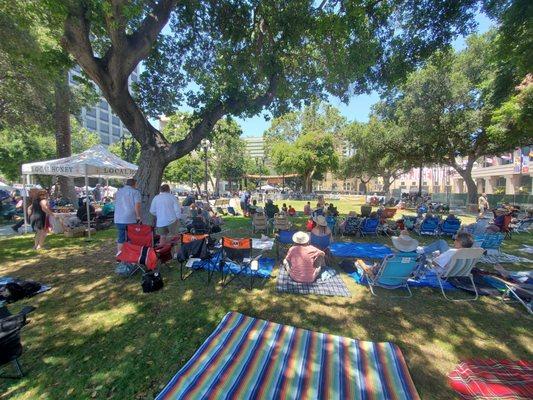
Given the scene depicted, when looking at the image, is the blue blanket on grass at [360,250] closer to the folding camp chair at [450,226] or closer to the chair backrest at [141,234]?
the folding camp chair at [450,226]

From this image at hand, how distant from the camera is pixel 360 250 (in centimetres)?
842

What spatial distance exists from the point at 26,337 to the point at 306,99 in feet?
33.4

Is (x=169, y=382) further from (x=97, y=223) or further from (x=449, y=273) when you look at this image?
(x=97, y=223)

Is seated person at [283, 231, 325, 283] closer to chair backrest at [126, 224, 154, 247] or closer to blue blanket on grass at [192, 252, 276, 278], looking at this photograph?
blue blanket on grass at [192, 252, 276, 278]

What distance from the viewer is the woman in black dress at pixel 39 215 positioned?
293 inches

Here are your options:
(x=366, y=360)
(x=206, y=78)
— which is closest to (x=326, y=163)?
(x=206, y=78)

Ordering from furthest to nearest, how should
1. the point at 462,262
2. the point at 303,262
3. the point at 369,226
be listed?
the point at 369,226 < the point at 303,262 < the point at 462,262

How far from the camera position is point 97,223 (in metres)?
11.2

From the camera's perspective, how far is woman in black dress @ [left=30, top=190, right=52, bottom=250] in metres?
7.44

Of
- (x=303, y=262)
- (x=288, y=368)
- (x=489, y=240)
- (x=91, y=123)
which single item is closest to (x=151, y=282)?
(x=303, y=262)

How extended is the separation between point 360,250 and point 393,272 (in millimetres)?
3460

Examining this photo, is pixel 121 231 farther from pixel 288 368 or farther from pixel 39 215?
pixel 288 368

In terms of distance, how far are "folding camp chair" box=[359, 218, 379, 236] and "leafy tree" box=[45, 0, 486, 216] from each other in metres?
4.70

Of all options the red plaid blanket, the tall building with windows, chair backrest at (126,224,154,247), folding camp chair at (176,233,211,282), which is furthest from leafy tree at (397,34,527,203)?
the tall building with windows
